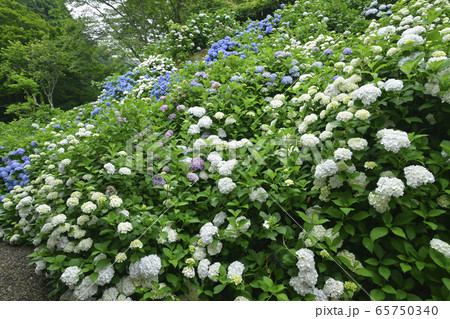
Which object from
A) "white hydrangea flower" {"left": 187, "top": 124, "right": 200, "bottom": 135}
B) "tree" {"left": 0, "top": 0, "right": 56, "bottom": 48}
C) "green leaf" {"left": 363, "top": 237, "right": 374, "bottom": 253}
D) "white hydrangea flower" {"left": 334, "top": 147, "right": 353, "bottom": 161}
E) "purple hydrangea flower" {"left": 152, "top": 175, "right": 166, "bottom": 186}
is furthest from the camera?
"tree" {"left": 0, "top": 0, "right": 56, "bottom": 48}

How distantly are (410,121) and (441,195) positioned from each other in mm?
578

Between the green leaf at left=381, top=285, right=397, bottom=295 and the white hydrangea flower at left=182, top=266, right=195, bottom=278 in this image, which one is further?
the white hydrangea flower at left=182, top=266, right=195, bottom=278

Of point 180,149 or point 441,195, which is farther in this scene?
point 180,149

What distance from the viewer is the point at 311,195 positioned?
6.24ft

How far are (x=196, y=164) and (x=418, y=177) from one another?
1756 millimetres

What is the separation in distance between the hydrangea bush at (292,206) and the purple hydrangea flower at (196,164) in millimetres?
18

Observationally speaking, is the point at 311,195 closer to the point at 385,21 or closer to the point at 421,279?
the point at 421,279

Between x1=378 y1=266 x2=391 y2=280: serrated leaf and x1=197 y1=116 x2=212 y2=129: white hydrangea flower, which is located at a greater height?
x1=197 y1=116 x2=212 y2=129: white hydrangea flower

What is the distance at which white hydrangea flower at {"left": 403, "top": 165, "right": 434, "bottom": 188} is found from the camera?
53.9 inches

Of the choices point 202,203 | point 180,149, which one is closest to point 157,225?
point 202,203

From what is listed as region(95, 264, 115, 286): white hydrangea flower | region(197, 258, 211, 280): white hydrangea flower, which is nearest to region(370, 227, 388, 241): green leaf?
region(197, 258, 211, 280): white hydrangea flower

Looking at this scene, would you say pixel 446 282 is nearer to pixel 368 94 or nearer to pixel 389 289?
pixel 389 289

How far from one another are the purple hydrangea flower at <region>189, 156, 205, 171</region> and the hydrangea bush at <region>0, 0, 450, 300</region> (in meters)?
0.02

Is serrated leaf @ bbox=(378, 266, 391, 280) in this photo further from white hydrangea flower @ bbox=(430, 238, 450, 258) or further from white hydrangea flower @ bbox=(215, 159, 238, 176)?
white hydrangea flower @ bbox=(215, 159, 238, 176)
